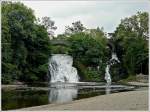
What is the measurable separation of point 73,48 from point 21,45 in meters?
11.1

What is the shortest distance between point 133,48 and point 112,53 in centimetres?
426

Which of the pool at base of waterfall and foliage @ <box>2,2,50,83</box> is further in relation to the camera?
foliage @ <box>2,2,50,83</box>

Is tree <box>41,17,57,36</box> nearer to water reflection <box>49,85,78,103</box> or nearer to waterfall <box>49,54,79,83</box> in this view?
waterfall <box>49,54,79,83</box>

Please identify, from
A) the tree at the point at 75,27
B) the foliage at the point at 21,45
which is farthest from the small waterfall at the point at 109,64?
the tree at the point at 75,27

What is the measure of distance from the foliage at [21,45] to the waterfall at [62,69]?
113 cm

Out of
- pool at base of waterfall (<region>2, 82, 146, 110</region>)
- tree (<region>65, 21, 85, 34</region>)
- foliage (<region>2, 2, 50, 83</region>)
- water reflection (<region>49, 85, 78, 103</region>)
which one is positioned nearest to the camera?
pool at base of waterfall (<region>2, 82, 146, 110</region>)

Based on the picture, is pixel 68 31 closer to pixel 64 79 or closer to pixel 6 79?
pixel 64 79

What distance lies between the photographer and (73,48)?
41.5 m

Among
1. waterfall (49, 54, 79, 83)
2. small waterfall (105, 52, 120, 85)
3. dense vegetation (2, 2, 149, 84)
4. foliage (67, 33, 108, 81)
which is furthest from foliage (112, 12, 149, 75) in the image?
waterfall (49, 54, 79, 83)

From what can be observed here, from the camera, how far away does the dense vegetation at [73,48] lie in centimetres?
2970

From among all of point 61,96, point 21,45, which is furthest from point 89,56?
point 61,96

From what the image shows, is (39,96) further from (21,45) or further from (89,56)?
(89,56)

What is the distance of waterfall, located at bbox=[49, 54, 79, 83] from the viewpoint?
121 feet

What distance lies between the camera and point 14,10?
3127 centimetres
